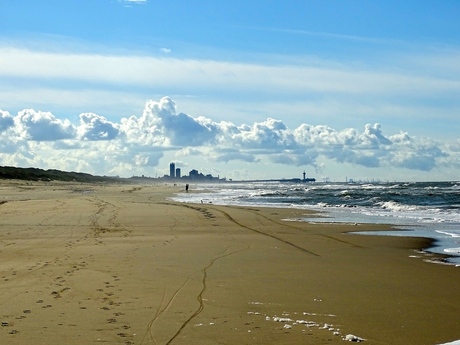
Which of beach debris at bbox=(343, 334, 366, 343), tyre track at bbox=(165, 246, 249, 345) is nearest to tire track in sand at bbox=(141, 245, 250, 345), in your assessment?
tyre track at bbox=(165, 246, 249, 345)

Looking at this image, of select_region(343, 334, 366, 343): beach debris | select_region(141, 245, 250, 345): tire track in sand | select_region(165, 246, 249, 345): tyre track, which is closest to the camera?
select_region(343, 334, 366, 343): beach debris

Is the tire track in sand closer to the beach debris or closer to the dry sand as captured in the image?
the dry sand

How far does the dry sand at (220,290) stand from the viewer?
7.25 m

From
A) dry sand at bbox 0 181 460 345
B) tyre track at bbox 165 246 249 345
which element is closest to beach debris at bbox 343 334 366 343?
dry sand at bbox 0 181 460 345

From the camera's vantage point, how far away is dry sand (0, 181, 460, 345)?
725 cm

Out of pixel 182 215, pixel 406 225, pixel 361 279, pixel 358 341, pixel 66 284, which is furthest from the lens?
pixel 182 215

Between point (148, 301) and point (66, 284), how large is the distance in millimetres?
2032

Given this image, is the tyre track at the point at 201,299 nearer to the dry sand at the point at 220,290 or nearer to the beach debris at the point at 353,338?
the dry sand at the point at 220,290

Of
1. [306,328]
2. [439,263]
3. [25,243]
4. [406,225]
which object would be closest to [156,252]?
[25,243]

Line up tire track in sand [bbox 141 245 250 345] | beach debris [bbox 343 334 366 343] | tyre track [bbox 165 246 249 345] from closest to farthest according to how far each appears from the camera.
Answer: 1. beach debris [bbox 343 334 366 343]
2. tire track in sand [bbox 141 245 250 345]
3. tyre track [bbox 165 246 249 345]

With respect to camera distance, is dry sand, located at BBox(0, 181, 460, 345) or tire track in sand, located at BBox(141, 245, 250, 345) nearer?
tire track in sand, located at BBox(141, 245, 250, 345)

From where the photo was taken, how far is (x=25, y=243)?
16781 millimetres

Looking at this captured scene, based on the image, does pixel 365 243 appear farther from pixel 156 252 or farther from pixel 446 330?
pixel 446 330

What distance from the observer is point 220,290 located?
988 cm
